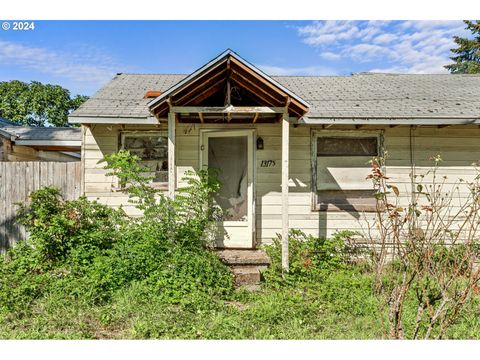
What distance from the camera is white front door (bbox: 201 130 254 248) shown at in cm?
645

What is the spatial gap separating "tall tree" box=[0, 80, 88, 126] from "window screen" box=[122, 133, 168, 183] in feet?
120

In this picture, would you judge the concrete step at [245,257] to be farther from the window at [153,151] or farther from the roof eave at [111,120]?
the roof eave at [111,120]

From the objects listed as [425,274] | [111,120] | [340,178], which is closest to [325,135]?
[340,178]

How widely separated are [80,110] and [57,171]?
135 cm

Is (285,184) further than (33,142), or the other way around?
(33,142)

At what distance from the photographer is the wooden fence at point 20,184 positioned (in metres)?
6.38

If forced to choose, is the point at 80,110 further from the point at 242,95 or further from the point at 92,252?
the point at 242,95

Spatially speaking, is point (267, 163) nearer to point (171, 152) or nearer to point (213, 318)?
point (171, 152)

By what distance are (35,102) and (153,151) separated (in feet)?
129

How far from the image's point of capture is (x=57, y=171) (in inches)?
255

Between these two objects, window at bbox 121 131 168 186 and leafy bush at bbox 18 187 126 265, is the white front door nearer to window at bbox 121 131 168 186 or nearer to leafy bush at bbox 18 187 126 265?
window at bbox 121 131 168 186

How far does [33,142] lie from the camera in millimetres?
10727

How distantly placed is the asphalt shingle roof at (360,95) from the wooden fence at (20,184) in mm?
1341

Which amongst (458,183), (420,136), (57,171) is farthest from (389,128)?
(57,171)
